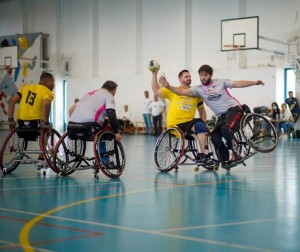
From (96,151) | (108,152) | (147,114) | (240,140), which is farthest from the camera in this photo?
(147,114)

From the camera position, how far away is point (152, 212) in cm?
550

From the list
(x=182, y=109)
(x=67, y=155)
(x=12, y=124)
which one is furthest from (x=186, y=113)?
(x=12, y=124)

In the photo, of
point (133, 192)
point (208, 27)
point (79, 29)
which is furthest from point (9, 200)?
point (79, 29)

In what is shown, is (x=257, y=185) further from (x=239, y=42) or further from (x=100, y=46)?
(x=100, y=46)

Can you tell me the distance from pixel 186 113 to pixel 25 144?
261cm

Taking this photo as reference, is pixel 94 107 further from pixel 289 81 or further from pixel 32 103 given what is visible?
pixel 289 81

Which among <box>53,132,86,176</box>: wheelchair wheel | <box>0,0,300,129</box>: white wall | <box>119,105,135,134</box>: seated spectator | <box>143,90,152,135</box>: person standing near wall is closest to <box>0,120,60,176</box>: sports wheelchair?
<box>53,132,86,176</box>: wheelchair wheel

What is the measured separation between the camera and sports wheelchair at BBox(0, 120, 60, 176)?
344 inches

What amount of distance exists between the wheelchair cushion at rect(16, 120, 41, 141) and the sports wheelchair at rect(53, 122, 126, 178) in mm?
449

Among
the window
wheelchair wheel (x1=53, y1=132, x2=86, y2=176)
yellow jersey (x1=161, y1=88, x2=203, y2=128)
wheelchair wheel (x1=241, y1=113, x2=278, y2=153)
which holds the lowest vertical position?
wheelchair wheel (x1=53, y1=132, x2=86, y2=176)

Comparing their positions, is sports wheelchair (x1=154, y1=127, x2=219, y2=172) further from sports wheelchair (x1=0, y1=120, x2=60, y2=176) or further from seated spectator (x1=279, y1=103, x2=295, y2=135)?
seated spectator (x1=279, y1=103, x2=295, y2=135)

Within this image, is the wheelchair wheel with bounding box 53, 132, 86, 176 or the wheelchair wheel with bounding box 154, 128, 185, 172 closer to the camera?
the wheelchair wheel with bounding box 53, 132, 86, 176

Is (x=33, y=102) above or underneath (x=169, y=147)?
above

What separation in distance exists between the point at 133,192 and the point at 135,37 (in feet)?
75.2
